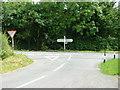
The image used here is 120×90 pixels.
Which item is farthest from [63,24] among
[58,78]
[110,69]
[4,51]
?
[58,78]

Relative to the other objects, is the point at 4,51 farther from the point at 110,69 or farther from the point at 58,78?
the point at 110,69

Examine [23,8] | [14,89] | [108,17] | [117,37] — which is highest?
[23,8]

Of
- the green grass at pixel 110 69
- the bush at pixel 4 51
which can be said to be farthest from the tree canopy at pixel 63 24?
the green grass at pixel 110 69

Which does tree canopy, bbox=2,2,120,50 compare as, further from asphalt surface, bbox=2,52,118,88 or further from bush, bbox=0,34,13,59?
asphalt surface, bbox=2,52,118,88

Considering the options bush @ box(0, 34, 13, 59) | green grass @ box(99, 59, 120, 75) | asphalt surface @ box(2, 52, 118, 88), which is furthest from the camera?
bush @ box(0, 34, 13, 59)

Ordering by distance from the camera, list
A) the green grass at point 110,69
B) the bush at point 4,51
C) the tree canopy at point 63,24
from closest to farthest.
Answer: the green grass at point 110,69 < the bush at point 4,51 < the tree canopy at point 63,24

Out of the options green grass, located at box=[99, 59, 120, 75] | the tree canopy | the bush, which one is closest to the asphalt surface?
Answer: green grass, located at box=[99, 59, 120, 75]

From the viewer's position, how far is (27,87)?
21.0ft

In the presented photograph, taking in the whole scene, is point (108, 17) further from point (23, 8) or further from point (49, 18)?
point (23, 8)

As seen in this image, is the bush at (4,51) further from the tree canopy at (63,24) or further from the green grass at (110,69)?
the tree canopy at (63,24)

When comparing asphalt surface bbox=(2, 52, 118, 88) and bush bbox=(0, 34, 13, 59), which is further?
bush bbox=(0, 34, 13, 59)

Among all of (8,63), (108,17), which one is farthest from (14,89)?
(108,17)

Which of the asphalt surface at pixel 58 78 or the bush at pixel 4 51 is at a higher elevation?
the bush at pixel 4 51

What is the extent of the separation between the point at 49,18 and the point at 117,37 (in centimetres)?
1431
